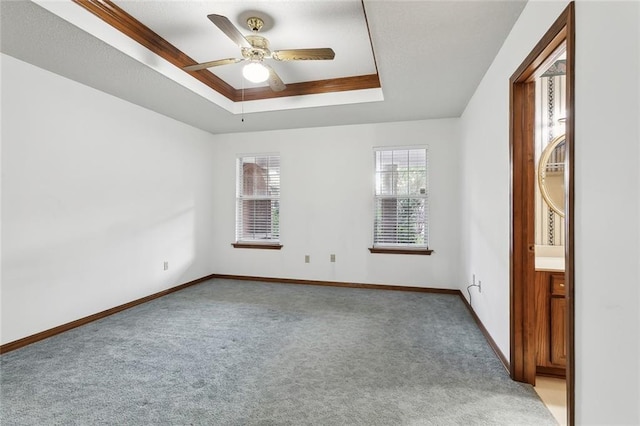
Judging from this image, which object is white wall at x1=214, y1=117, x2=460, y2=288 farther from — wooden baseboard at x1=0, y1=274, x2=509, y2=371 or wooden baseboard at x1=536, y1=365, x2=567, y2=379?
wooden baseboard at x1=536, y1=365, x2=567, y2=379

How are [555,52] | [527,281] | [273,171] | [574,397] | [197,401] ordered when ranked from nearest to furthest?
1. [574,397]
2. [555,52]
3. [197,401]
4. [527,281]
5. [273,171]

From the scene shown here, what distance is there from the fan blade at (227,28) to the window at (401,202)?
2.75 meters

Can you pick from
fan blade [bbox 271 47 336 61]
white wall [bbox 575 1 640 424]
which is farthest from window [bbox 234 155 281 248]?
white wall [bbox 575 1 640 424]

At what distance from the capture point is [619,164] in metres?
1.08

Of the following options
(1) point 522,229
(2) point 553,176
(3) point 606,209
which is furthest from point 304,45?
(3) point 606,209

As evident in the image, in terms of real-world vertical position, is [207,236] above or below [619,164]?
below

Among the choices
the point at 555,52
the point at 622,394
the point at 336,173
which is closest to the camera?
the point at 622,394

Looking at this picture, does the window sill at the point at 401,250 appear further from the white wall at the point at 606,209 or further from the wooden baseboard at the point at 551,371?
the white wall at the point at 606,209

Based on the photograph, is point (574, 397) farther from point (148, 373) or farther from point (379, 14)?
point (148, 373)

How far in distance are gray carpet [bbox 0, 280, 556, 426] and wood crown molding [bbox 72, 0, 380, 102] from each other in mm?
2603

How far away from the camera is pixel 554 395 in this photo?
1.98 meters

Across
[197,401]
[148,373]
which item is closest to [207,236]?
[148,373]

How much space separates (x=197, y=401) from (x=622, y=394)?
204cm

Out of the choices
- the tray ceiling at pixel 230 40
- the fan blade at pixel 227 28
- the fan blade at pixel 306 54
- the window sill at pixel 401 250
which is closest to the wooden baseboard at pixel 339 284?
the window sill at pixel 401 250
